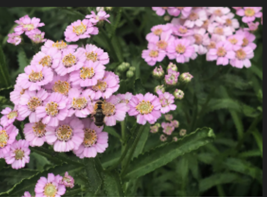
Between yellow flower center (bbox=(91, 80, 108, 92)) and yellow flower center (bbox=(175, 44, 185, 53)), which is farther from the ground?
yellow flower center (bbox=(91, 80, 108, 92))

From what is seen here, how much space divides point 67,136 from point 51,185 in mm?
497

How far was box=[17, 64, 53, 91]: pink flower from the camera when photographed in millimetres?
1867

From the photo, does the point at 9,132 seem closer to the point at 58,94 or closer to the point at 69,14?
the point at 58,94

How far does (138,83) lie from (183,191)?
1284mm

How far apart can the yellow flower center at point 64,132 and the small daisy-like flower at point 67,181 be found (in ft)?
1.52

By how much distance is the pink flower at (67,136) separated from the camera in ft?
5.86

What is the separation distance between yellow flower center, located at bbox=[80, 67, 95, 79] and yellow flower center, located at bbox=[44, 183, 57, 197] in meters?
0.80

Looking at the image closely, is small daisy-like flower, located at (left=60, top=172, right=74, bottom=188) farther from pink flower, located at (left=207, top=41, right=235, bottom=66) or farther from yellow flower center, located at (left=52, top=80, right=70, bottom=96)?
pink flower, located at (left=207, top=41, right=235, bottom=66)

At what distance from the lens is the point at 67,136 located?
1784 millimetres

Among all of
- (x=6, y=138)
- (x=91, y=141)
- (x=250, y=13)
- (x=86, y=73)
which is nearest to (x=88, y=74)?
(x=86, y=73)

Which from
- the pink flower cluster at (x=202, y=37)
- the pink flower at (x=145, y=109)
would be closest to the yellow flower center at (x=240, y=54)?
the pink flower cluster at (x=202, y=37)

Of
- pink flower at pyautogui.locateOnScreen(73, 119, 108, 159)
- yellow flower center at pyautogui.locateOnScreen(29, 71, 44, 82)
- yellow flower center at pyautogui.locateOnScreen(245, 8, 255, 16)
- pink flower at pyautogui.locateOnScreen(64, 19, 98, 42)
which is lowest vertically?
pink flower at pyautogui.locateOnScreen(73, 119, 108, 159)

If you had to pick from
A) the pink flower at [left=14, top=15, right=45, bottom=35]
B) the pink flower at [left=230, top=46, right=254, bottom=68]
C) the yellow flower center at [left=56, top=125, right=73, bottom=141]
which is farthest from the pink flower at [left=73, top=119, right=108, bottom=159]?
the pink flower at [left=230, top=46, right=254, bottom=68]

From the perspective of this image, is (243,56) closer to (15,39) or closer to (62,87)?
(62,87)
